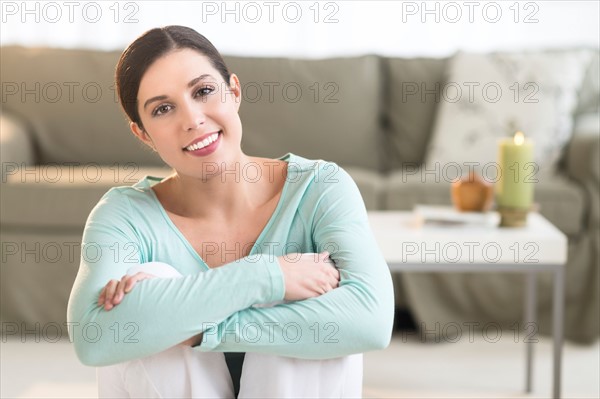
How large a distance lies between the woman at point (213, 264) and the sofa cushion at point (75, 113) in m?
1.77

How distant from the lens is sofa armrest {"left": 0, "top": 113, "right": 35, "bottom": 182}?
3014 mm

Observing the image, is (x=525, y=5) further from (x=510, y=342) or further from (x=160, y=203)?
(x=160, y=203)

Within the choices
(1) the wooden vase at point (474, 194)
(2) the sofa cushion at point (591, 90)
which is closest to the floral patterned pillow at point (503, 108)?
(2) the sofa cushion at point (591, 90)

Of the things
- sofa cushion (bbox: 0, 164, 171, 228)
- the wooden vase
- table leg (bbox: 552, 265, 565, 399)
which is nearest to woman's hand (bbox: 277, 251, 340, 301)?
table leg (bbox: 552, 265, 565, 399)

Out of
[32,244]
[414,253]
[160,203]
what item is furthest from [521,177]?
[32,244]

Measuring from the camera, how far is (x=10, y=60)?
3.37 m

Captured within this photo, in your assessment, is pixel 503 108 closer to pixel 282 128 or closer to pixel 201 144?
pixel 282 128

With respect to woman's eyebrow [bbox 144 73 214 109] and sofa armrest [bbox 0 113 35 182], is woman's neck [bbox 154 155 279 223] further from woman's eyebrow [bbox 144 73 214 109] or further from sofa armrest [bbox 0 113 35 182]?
sofa armrest [bbox 0 113 35 182]

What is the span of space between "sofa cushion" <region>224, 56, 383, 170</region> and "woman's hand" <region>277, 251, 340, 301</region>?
6.35ft

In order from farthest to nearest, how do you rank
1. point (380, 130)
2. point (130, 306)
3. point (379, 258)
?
point (380, 130) < point (379, 258) < point (130, 306)

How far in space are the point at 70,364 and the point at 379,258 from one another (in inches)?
56.7

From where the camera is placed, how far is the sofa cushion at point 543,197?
279 centimetres

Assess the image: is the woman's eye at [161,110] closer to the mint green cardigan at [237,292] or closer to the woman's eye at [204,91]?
the woman's eye at [204,91]

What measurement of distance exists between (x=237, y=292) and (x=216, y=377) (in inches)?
5.5
